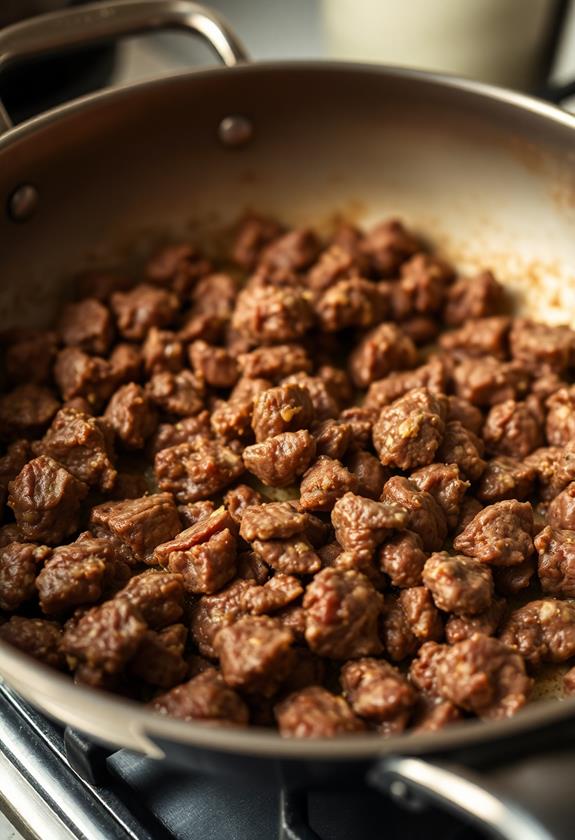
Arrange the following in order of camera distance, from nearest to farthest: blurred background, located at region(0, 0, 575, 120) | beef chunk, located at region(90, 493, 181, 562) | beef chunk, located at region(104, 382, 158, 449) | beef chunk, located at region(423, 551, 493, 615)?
1. beef chunk, located at region(423, 551, 493, 615)
2. beef chunk, located at region(90, 493, 181, 562)
3. beef chunk, located at region(104, 382, 158, 449)
4. blurred background, located at region(0, 0, 575, 120)

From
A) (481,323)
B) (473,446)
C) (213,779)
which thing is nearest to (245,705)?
(213,779)

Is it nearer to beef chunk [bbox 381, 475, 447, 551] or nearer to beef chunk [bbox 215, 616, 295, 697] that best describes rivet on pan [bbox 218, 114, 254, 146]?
beef chunk [bbox 381, 475, 447, 551]

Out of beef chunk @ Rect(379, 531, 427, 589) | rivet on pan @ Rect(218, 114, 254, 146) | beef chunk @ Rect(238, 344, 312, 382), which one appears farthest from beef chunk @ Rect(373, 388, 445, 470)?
rivet on pan @ Rect(218, 114, 254, 146)

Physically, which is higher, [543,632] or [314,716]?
[314,716]

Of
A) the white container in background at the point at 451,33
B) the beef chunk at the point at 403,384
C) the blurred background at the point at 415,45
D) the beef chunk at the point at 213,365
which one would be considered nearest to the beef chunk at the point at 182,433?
the beef chunk at the point at 213,365

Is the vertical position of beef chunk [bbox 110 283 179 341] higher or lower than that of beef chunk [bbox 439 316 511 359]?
higher

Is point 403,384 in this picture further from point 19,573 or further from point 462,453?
point 19,573

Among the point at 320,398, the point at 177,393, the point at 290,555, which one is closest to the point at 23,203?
the point at 177,393
